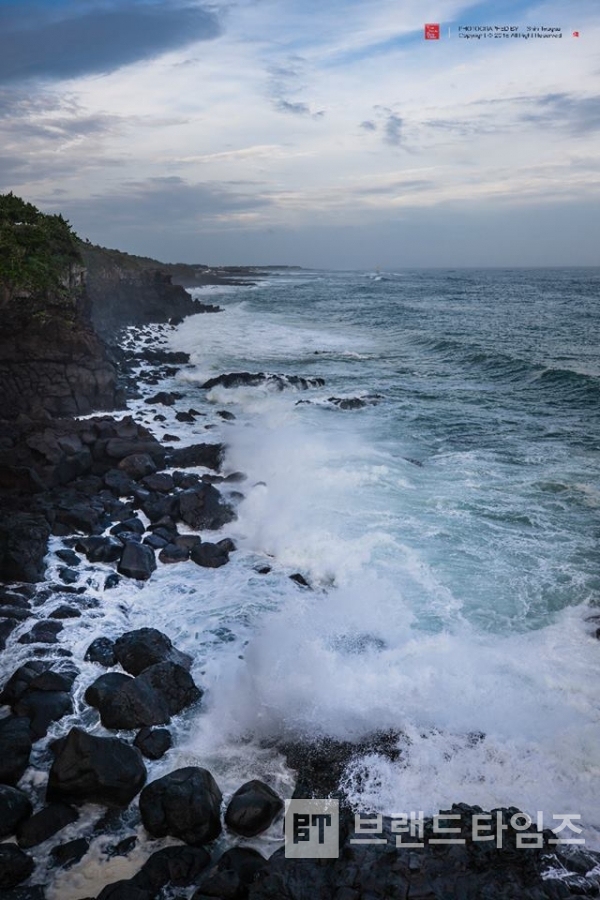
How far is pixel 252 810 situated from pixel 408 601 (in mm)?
5597

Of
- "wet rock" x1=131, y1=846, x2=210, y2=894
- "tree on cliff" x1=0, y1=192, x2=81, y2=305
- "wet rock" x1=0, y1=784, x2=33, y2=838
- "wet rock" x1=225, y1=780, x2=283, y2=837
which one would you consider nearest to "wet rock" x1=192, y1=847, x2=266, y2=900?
"wet rock" x1=131, y1=846, x2=210, y2=894

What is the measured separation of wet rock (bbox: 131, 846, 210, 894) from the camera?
6.43 m

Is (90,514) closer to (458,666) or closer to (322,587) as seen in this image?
(322,587)

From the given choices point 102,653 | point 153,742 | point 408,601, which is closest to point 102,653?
point 102,653

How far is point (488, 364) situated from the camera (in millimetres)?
35000

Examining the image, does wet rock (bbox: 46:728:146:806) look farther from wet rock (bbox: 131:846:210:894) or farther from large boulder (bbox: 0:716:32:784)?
wet rock (bbox: 131:846:210:894)

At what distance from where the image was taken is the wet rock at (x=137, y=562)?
12680 millimetres

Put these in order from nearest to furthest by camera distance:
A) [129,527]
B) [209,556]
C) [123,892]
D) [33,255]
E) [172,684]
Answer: [123,892] < [172,684] < [209,556] < [129,527] < [33,255]

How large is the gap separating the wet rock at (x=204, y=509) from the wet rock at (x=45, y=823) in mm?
8145

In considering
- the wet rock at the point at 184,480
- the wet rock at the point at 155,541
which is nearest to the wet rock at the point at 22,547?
the wet rock at the point at 155,541

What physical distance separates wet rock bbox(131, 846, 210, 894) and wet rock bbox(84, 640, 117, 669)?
365 cm

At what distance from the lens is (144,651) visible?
A: 32.1 feet

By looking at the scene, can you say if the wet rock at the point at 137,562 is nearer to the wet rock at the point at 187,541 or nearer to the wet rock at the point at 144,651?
the wet rock at the point at 187,541

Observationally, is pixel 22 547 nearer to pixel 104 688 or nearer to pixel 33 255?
pixel 104 688
